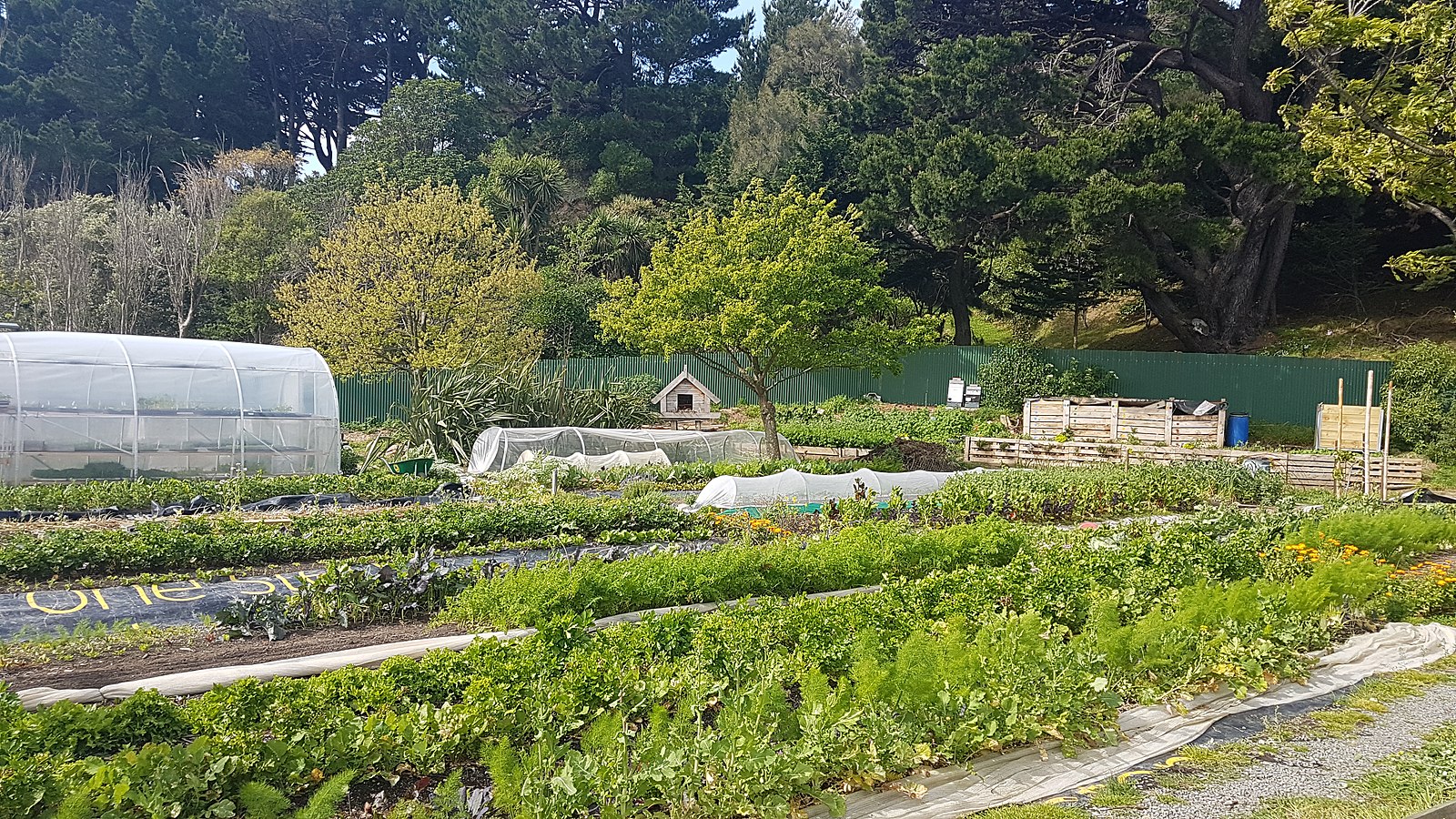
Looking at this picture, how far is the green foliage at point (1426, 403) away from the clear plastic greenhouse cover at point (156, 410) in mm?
22395

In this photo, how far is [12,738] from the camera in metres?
4.03

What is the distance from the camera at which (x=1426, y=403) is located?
Result: 22406 millimetres

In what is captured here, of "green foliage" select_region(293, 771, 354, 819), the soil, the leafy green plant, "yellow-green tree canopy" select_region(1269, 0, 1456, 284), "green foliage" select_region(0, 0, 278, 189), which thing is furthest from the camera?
"green foliage" select_region(0, 0, 278, 189)

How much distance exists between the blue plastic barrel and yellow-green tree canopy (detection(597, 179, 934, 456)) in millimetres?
7911

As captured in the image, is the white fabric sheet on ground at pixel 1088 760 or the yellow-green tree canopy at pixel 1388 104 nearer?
the white fabric sheet on ground at pixel 1088 760

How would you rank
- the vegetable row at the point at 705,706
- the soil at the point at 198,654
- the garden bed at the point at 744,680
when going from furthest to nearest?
the soil at the point at 198,654
the garden bed at the point at 744,680
the vegetable row at the point at 705,706

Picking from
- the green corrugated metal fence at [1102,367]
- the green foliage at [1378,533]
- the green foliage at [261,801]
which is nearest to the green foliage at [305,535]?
the green foliage at [261,801]

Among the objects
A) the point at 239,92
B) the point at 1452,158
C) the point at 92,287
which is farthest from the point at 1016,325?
the point at 239,92

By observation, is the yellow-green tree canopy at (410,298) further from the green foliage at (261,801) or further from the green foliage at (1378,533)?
the green foliage at (261,801)

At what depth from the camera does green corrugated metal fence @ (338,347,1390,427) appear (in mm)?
26172

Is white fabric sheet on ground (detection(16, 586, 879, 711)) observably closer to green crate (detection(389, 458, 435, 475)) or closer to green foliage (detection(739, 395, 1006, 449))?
green crate (detection(389, 458, 435, 475))

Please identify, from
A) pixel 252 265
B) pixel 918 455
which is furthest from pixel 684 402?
pixel 252 265

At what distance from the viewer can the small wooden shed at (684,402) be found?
81.2ft

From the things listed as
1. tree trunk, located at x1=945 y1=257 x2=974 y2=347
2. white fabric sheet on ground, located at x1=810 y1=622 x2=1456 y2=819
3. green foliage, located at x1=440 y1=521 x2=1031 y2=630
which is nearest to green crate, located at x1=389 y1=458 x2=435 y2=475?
green foliage, located at x1=440 y1=521 x2=1031 y2=630
